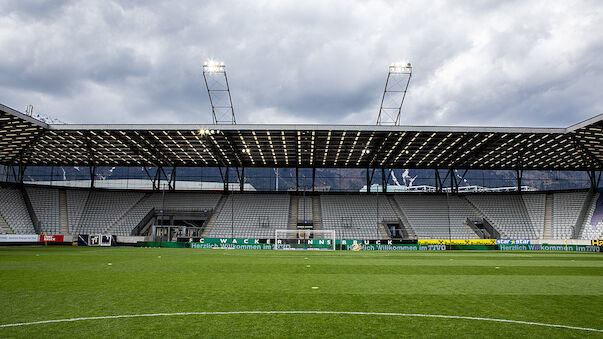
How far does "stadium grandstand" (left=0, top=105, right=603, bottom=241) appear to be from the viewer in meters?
39.6

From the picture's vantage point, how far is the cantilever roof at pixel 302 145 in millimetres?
37219

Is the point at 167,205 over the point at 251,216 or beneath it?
over

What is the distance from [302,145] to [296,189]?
47.9 feet

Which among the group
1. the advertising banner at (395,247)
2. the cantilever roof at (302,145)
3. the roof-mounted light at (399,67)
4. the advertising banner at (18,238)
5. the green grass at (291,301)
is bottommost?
the advertising banner at (395,247)

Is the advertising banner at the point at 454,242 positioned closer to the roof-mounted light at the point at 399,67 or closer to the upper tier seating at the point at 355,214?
the upper tier seating at the point at 355,214

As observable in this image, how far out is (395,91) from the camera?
41.3 metres

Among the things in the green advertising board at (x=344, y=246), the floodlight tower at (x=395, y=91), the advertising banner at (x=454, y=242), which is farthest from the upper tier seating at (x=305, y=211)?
the floodlight tower at (x=395, y=91)

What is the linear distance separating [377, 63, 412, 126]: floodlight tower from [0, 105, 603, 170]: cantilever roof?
11.1 ft

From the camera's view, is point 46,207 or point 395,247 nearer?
point 395,247

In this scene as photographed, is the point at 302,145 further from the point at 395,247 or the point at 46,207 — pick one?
the point at 46,207

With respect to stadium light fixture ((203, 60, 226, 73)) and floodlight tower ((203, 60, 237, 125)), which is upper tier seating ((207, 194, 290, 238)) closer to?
floodlight tower ((203, 60, 237, 125))

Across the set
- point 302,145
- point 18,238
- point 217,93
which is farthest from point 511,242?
point 18,238

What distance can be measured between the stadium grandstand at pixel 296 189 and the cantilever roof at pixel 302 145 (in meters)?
0.14

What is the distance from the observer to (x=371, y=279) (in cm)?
1312
